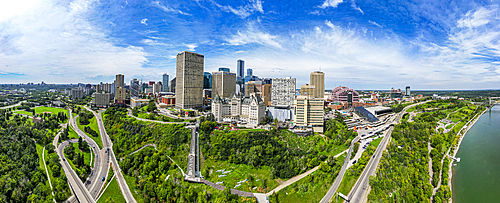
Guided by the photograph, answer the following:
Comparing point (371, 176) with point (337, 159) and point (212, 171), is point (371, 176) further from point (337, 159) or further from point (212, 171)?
point (212, 171)

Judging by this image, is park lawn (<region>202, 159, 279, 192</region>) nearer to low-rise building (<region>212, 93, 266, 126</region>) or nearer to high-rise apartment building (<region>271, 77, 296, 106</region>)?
low-rise building (<region>212, 93, 266, 126</region>)

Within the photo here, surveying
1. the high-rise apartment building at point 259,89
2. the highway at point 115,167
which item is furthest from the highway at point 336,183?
the high-rise apartment building at point 259,89

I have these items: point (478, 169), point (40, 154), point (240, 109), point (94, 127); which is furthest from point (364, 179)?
point (94, 127)

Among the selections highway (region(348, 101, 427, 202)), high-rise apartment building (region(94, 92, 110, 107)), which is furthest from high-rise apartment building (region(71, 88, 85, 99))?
highway (region(348, 101, 427, 202))

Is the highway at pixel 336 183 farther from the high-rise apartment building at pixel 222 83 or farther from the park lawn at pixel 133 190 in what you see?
the high-rise apartment building at pixel 222 83

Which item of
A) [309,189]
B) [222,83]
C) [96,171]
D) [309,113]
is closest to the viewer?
[309,189]

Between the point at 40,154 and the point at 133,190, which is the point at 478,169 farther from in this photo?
the point at 40,154

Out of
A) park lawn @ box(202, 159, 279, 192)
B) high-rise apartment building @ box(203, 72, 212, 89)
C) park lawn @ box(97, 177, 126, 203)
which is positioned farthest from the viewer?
high-rise apartment building @ box(203, 72, 212, 89)
